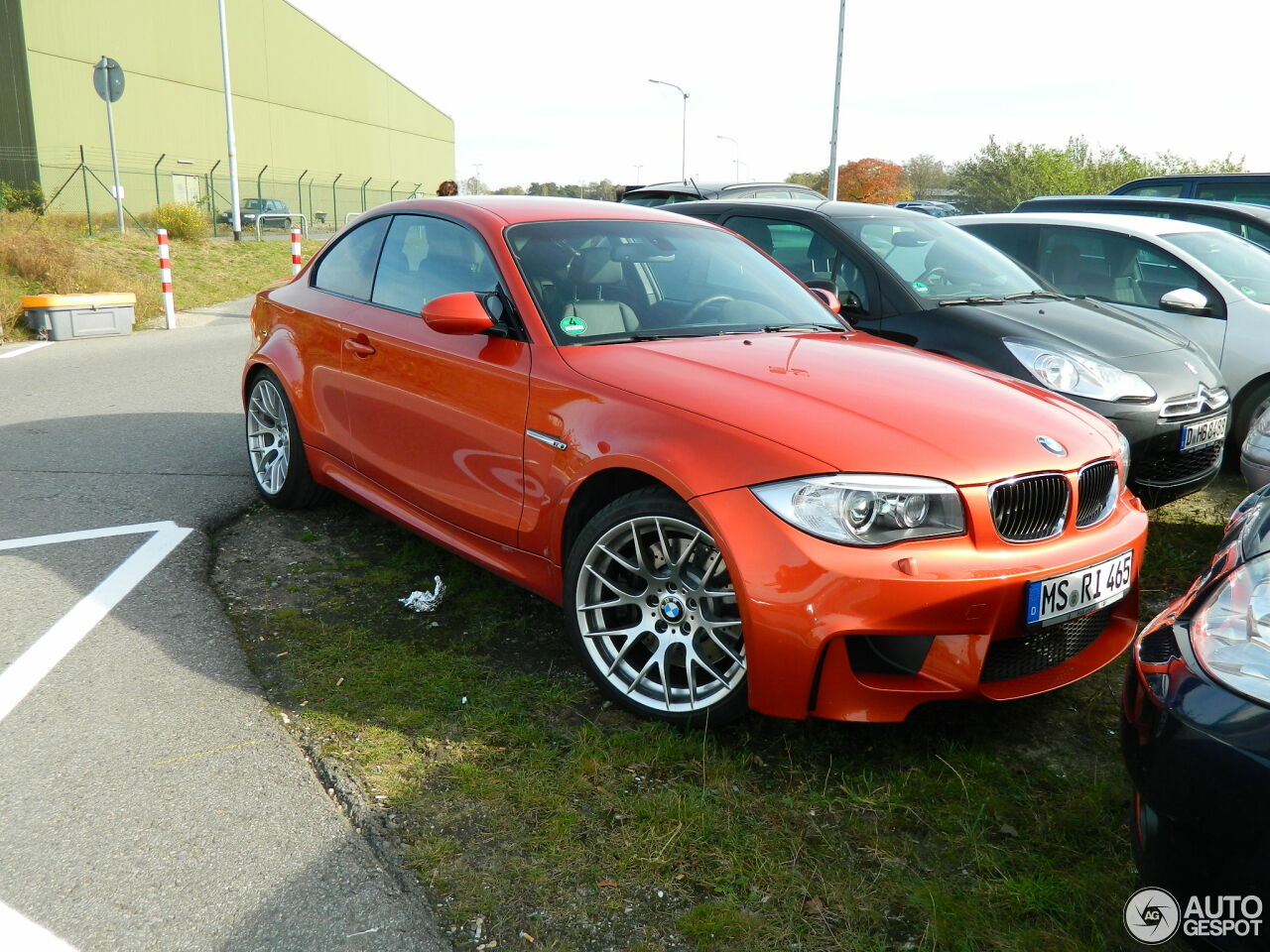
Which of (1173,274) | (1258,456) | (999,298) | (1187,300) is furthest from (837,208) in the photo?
(1258,456)

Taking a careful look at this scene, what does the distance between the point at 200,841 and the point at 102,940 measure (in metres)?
0.38

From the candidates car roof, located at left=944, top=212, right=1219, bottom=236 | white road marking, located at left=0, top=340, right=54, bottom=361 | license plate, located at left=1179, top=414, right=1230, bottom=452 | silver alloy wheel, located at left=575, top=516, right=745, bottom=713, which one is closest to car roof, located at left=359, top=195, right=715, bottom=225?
silver alloy wheel, located at left=575, top=516, right=745, bottom=713

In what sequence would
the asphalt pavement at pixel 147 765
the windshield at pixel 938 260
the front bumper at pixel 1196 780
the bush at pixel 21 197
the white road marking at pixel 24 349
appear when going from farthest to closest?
the bush at pixel 21 197 < the white road marking at pixel 24 349 < the windshield at pixel 938 260 < the asphalt pavement at pixel 147 765 < the front bumper at pixel 1196 780

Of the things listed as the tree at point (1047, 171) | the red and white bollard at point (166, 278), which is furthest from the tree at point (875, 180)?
the red and white bollard at point (166, 278)

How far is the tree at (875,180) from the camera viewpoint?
7912cm

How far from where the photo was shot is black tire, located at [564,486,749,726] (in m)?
3.07

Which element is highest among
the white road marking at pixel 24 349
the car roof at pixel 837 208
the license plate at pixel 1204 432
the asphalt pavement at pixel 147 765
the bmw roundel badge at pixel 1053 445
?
the car roof at pixel 837 208

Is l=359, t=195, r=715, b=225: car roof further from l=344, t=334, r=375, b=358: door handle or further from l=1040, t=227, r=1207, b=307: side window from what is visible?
l=1040, t=227, r=1207, b=307: side window

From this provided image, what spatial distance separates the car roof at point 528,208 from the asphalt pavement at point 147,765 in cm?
184

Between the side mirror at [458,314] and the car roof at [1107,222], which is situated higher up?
the car roof at [1107,222]

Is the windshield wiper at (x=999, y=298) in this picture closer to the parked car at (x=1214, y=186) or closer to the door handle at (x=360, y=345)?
the door handle at (x=360, y=345)

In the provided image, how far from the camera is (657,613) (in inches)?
127

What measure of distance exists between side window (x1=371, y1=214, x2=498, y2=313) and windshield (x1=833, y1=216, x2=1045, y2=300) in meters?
2.65

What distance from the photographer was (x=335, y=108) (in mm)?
51781
